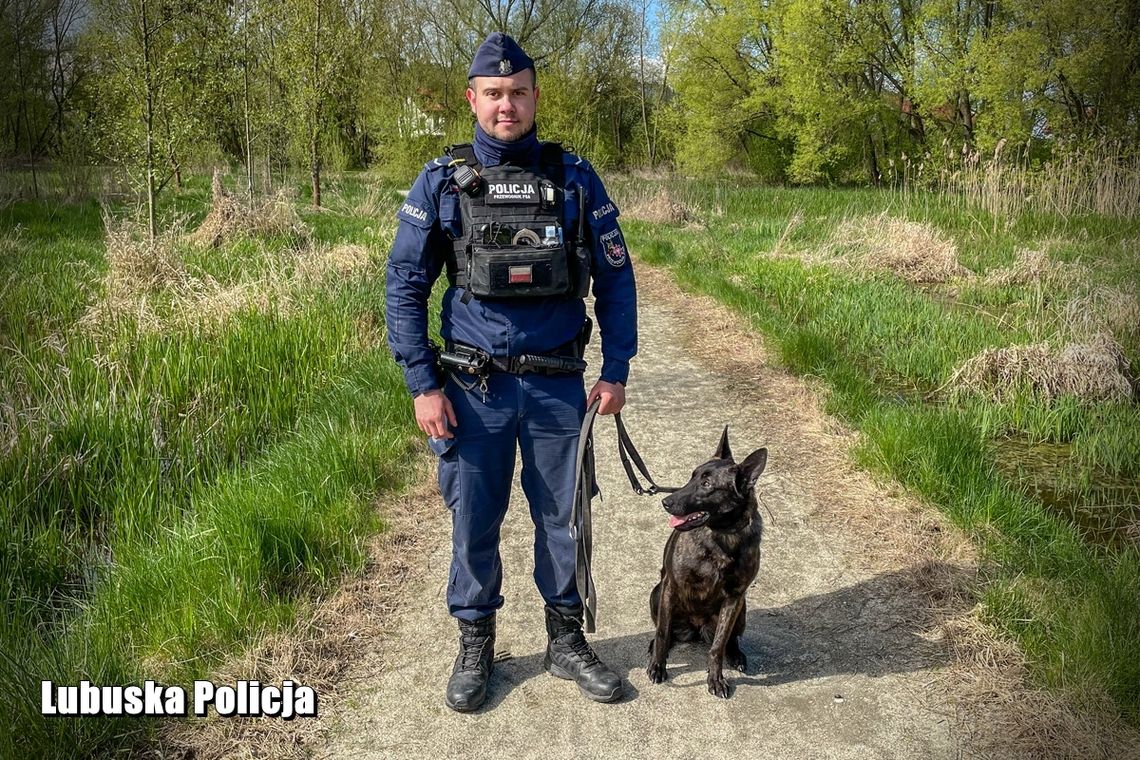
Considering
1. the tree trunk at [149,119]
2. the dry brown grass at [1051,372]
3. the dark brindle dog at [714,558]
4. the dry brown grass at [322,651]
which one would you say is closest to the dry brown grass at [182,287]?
the tree trunk at [149,119]

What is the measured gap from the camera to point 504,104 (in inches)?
117

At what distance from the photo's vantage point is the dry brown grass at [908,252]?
410 inches

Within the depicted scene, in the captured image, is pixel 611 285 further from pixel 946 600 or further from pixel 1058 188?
pixel 1058 188

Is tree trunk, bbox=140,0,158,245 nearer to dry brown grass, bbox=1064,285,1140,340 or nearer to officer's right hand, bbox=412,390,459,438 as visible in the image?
officer's right hand, bbox=412,390,459,438

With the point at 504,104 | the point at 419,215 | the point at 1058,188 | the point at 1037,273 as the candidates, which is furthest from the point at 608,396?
the point at 1058,188

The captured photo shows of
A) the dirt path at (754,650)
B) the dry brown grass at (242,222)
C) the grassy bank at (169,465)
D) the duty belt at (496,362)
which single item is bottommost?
the dirt path at (754,650)

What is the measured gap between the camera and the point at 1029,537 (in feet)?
13.9

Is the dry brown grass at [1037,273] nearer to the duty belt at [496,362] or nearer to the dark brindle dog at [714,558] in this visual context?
the dark brindle dog at [714,558]

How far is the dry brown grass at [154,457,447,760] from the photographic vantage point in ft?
9.45

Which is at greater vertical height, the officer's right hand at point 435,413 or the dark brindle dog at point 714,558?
the officer's right hand at point 435,413

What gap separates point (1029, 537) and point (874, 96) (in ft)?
92.5

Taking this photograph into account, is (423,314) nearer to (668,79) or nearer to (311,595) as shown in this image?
(311,595)

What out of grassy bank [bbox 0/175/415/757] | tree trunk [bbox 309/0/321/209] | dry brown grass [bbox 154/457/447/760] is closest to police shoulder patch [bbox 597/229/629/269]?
dry brown grass [bbox 154/457/447/760]

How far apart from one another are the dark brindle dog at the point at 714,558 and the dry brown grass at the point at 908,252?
26.9 feet
